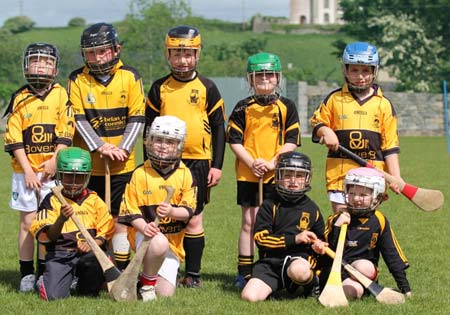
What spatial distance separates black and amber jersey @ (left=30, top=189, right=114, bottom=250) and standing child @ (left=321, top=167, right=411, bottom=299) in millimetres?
1620

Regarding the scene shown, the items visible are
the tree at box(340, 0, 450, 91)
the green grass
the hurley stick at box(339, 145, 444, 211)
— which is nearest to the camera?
the green grass

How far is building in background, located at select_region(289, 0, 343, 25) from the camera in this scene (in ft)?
369

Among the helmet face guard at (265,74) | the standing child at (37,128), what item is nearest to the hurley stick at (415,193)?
the helmet face guard at (265,74)

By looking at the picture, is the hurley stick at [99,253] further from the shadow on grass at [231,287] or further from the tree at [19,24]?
the tree at [19,24]

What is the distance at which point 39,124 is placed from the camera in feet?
21.9

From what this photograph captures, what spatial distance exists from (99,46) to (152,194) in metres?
1.24

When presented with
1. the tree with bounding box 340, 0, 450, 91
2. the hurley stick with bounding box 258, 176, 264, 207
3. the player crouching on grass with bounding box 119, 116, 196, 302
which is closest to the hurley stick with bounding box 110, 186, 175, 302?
the player crouching on grass with bounding box 119, 116, 196, 302

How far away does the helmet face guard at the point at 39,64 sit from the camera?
21.7ft

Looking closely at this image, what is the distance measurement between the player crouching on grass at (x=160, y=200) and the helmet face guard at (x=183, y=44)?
26.6 inches

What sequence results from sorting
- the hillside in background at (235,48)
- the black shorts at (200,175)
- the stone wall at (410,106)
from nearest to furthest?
the black shorts at (200,175) → the stone wall at (410,106) → the hillside in background at (235,48)

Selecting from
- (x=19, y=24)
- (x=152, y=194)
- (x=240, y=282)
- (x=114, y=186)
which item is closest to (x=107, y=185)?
(x=114, y=186)

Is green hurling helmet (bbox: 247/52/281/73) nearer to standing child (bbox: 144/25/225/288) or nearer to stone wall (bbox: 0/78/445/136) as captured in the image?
standing child (bbox: 144/25/225/288)

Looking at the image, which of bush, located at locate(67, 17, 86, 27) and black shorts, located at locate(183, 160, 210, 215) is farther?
bush, located at locate(67, 17, 86, 27)

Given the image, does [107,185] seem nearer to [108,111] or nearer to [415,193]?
[108,111]
